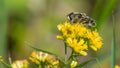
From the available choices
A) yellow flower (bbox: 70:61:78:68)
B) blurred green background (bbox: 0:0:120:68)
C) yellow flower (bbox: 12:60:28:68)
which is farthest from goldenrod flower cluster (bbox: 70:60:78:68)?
blurred green background (bbox: 0:0:120:68)

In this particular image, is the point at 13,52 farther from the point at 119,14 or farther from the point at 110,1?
the point at 110,1

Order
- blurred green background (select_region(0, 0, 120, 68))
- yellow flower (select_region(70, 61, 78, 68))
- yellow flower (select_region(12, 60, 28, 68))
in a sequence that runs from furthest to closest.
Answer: blurred green background (select_region(0, 0, 120, 68)), yellow flower (select_region(12, 60, 28, 68)), yellow flower (select_region(70, 61, 78, 68))

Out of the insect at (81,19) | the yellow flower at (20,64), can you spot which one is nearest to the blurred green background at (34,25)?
the insect at (81,19)

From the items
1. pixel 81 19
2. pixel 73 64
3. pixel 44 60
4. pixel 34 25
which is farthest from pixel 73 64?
pixel 34 25

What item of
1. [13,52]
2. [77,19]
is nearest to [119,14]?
[13,52]

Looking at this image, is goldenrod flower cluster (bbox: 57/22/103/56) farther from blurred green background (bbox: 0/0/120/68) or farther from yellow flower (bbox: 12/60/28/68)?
blurred green background (bbox: 0/0/120/68)

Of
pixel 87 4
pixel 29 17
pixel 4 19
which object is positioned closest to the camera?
pixel 4 19

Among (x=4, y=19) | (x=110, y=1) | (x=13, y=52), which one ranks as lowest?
(x=13, y=52)

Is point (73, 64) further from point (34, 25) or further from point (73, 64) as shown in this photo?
point (34, 25)
